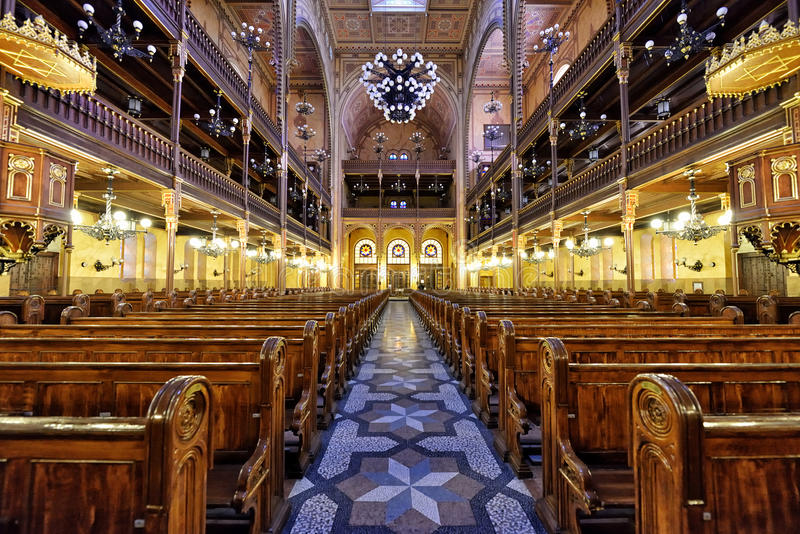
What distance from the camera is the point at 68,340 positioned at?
2334 mm

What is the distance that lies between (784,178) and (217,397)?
5.59 meters

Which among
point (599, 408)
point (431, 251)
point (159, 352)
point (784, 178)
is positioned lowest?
point (599, 408)

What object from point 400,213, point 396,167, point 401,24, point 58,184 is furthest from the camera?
point 400,213

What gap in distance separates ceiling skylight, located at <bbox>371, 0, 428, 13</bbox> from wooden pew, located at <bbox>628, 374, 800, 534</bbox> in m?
25.2

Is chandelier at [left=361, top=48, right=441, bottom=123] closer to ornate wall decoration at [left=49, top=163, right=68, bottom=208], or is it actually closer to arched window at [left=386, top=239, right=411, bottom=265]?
ornate wall decoration at [left=49, top=163, right=68, bottom=208]

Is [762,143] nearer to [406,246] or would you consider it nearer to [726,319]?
[726,319]

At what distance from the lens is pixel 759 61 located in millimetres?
3742

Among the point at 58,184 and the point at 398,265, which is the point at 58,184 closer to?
the point at 58,184

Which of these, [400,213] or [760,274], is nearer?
[760,274]

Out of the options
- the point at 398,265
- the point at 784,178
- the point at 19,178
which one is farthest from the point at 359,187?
the point at 784,178

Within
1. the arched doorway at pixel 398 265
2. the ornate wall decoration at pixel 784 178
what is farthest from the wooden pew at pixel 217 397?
the arched doorway at pixel 398 265

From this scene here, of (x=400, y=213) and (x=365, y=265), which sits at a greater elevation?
(x=400, y=213)

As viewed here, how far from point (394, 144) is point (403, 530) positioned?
3112 cm

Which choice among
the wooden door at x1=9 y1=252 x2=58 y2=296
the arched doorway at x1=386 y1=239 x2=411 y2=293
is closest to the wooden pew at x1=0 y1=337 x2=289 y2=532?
the wooden door at x1=9 y1=252 x2=58 y2=296
